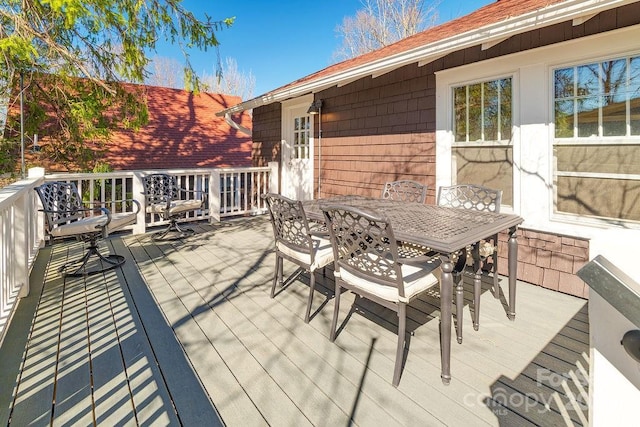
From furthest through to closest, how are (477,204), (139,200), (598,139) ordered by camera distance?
1. (139,200)
2. (477,204)
3. (598,139)

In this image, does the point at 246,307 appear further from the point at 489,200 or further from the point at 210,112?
the point at 210,112

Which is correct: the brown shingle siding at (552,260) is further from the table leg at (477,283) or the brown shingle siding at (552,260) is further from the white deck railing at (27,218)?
the white deck railing at (27,218)

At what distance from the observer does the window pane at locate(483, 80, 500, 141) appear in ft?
11.5

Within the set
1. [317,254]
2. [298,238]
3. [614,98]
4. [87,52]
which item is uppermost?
[87,52]

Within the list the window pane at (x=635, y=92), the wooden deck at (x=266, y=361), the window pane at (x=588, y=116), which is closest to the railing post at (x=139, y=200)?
the wooden deck at (x=266, y=361)

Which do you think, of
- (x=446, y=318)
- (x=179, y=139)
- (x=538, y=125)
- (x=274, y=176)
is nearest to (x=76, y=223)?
(x=446, y=318)

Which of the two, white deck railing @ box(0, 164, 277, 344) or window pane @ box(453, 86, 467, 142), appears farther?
window pane @ box(453, 86, 467, 142)

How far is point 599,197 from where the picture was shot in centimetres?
293

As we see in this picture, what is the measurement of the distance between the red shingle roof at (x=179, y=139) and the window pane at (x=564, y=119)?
8096 millimetres

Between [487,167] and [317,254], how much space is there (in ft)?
7.16

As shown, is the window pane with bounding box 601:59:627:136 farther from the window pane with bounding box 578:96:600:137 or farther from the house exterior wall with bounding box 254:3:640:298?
the house exterior wall with bounding box 254:3:640:298

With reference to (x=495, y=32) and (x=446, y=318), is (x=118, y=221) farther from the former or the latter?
(x=495, y=32)

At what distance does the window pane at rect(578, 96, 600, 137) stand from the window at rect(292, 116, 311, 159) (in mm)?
4176

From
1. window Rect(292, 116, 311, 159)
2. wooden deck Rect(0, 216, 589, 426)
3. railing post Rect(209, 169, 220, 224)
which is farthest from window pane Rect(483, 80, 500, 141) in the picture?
railing post Rect(209, 169, 220, 224)
